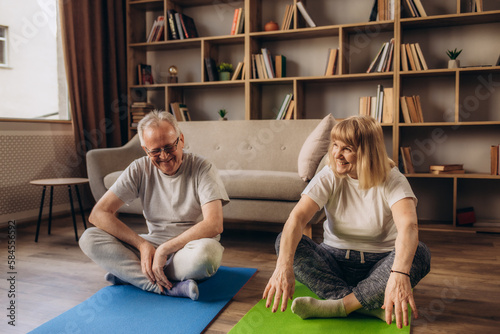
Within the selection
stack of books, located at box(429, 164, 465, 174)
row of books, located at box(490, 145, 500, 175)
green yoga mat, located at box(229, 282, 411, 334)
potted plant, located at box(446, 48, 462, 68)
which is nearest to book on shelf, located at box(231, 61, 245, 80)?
potted plant, located at box(446, 48, 462, 68)

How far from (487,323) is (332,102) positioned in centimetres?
253

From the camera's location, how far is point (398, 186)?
145 cm

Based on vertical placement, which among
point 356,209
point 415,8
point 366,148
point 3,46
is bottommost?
point 356,209

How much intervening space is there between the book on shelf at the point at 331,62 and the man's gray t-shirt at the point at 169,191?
204 centimetres

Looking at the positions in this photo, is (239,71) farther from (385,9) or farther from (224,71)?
(385,9)

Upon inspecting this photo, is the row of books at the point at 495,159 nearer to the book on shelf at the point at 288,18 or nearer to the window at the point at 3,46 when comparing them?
the book on shelf at the point at 288,18

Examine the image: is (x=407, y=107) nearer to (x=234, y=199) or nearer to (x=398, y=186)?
(x=234, y=199)

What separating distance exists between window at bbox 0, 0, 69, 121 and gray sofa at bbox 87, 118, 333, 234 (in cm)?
87

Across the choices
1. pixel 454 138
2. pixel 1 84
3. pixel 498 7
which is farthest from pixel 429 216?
pixel 1 84

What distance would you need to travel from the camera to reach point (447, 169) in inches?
126

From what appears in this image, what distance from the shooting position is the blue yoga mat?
56.5 inches

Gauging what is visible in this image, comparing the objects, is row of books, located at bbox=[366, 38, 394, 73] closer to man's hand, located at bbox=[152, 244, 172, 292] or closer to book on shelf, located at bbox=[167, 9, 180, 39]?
book on shelf, located at bbox=[167, 9, 180, 39]

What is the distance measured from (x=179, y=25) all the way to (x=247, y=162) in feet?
5.28

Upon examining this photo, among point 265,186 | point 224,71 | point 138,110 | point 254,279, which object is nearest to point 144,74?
point 138,110
